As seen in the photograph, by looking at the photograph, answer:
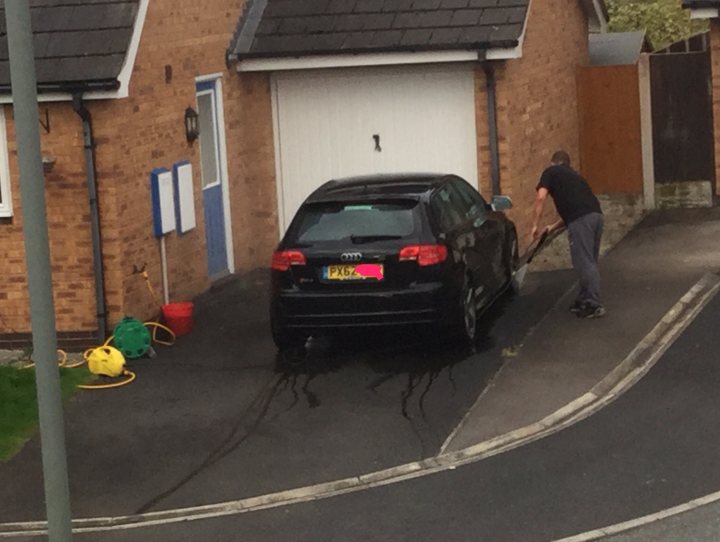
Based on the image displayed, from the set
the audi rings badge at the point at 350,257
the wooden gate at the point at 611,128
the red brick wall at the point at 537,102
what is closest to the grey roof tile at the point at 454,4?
the red brick wall at the point at 537,102

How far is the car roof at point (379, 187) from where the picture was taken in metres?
14.1

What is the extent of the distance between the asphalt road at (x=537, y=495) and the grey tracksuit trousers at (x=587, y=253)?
10.1 feet

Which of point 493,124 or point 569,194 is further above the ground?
point 493,124

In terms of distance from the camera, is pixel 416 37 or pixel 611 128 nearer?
pixel 416 37

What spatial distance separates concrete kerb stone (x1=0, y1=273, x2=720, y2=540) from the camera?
34.0 feet

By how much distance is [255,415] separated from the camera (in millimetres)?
12664

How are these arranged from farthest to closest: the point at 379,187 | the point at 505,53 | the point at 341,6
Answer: the point at 341,6 → the point at 505,53 → the point at 379,187

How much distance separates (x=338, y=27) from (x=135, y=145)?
3954 millimetres

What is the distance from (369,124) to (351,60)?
1078mm

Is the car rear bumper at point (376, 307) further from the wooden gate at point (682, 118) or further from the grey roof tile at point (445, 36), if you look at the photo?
the wooden gate at point (682, 118)

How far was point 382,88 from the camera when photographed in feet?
62.2

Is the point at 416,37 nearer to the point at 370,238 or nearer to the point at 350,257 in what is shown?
the point at 370,238

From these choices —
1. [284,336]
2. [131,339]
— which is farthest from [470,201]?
[131,339]

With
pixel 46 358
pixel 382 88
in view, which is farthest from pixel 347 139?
pixel 46 358
